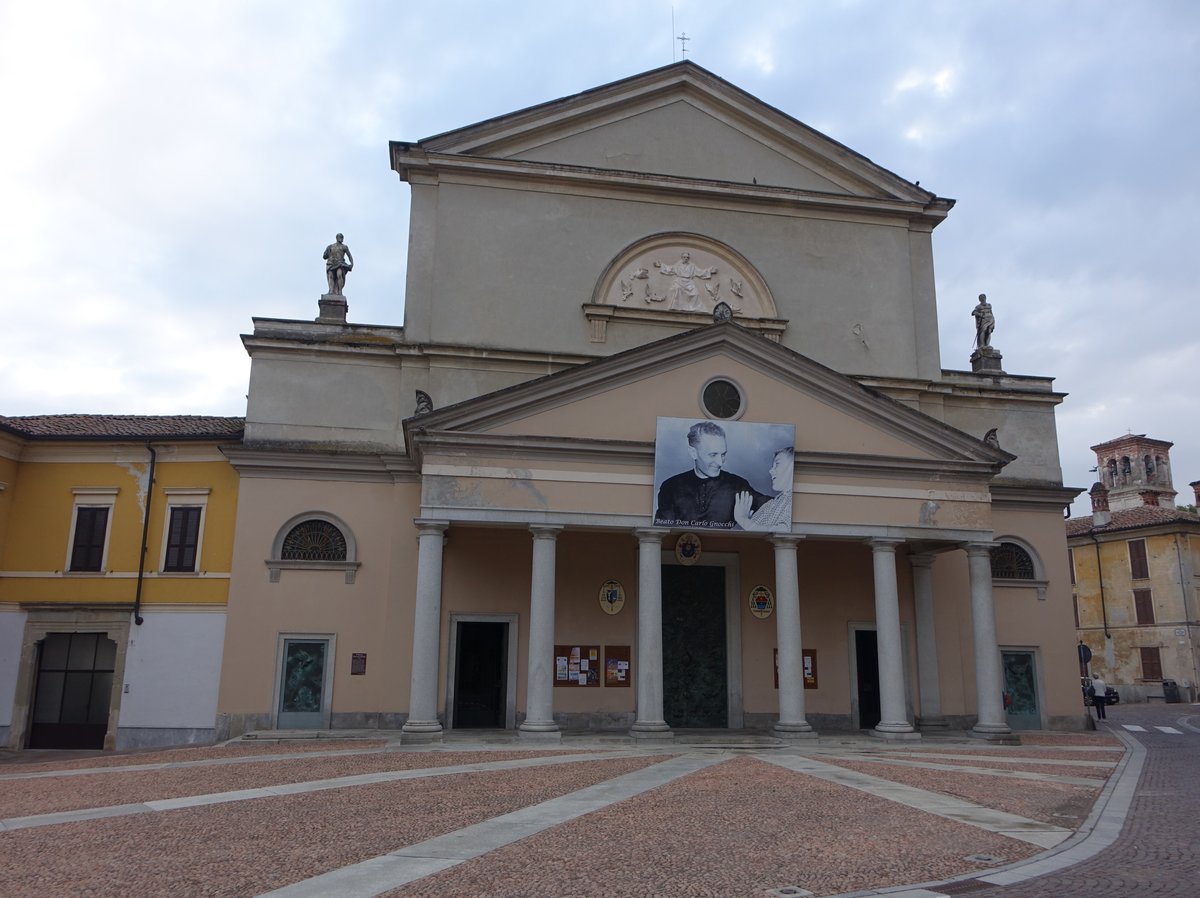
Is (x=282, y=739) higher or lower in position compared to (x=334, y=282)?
lower

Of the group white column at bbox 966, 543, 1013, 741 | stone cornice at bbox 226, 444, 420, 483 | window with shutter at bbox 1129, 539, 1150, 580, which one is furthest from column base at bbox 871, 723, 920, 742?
window with shutter at bbox 1129, 539, 1150, 580

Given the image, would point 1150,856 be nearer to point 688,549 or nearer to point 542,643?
point 542,643

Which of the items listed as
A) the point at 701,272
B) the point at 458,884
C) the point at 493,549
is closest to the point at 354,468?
the point at 493,549

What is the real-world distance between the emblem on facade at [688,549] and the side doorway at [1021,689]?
818 cm

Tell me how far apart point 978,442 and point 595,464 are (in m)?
7.82

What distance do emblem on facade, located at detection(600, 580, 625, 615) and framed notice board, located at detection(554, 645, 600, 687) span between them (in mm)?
908

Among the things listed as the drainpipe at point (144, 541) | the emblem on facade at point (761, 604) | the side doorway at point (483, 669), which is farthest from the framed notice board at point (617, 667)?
the drainpipe at point (144, 541)

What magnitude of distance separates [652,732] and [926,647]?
733cm

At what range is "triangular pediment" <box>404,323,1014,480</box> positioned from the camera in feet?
56.1

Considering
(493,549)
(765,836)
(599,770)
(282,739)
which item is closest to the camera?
(765,836)

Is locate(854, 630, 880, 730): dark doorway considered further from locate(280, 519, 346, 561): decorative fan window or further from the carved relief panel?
locate(280, 519, 346, 561): decorative fan window

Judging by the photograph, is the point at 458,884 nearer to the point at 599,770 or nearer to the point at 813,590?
the point at 599,770

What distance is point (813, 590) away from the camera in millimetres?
20875

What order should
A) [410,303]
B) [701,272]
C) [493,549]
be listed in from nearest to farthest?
[493,549]
[410,303]
[701,272]
